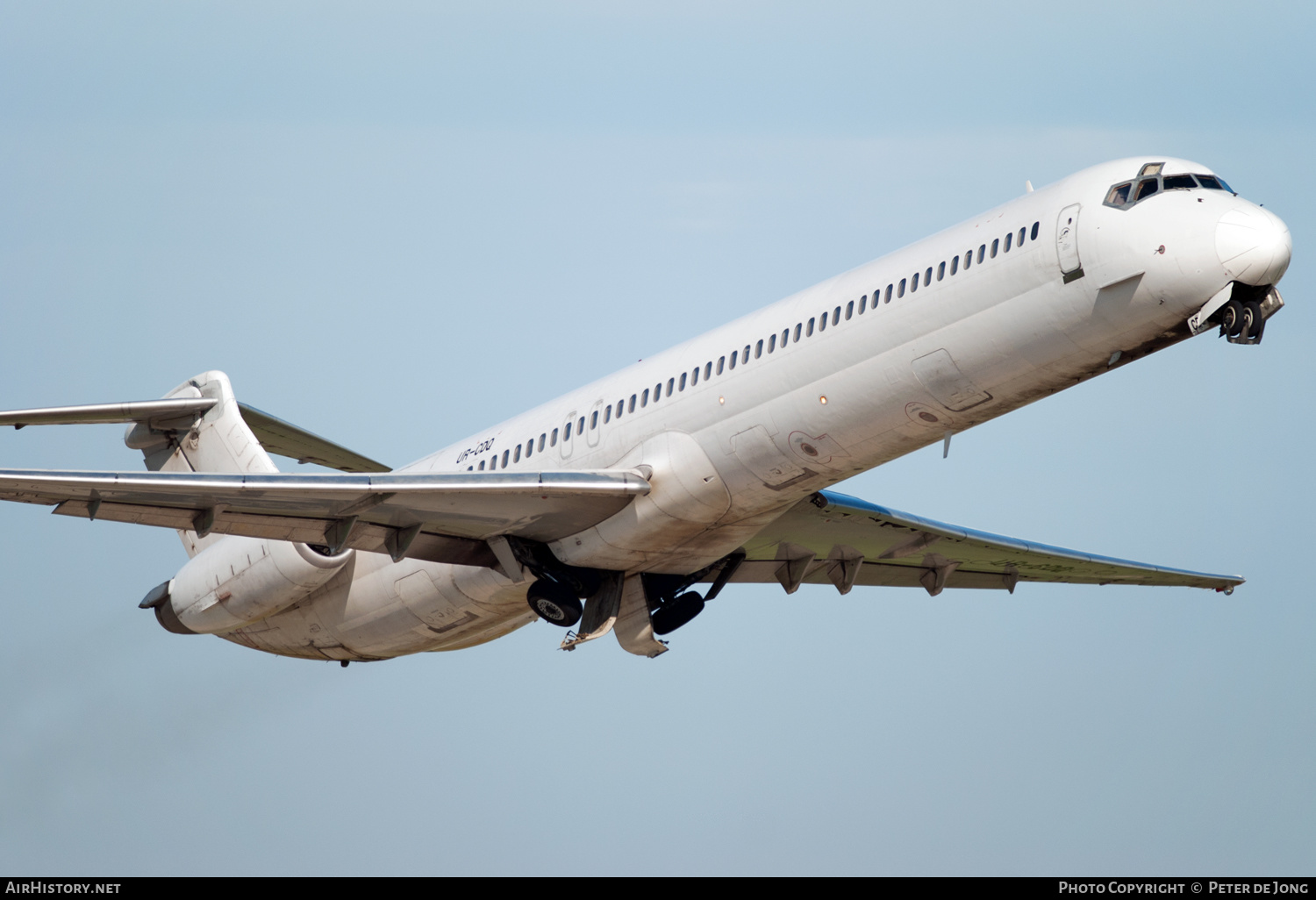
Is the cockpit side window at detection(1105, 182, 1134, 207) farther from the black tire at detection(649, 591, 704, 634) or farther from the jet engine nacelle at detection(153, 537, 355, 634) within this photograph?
the jet engine nacelle at detection(153, 537, 355, 634)

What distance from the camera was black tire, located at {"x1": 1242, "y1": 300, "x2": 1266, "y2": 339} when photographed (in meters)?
19.0

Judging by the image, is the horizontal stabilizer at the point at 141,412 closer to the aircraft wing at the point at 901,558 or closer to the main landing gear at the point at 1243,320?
the aircraft wing at the point at 901,558

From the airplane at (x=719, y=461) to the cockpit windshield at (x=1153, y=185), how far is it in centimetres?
3

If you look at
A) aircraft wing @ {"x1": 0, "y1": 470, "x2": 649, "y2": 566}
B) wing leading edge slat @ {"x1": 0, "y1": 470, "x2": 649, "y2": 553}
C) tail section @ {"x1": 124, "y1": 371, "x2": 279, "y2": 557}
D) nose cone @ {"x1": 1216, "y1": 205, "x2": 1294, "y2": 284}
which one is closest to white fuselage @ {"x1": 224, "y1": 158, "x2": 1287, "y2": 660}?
nose cone @ {"x1": 1216, "y1": 205, "x2": 1294, "y2": 284}

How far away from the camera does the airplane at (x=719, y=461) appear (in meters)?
19.7

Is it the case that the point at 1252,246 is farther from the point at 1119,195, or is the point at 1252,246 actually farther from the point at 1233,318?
the point at 1119,195

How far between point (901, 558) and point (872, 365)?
348 inches

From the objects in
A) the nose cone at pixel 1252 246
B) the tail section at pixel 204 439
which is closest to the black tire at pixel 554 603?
the tail section at pixel 204 439

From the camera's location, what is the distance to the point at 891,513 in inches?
1062

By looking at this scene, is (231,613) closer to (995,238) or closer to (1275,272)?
(995,238)

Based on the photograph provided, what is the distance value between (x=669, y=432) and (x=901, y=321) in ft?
13.4

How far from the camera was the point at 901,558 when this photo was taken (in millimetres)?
29250

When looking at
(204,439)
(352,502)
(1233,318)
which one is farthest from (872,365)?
(204,439)

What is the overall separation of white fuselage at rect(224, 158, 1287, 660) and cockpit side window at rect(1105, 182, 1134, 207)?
97 millimetres
